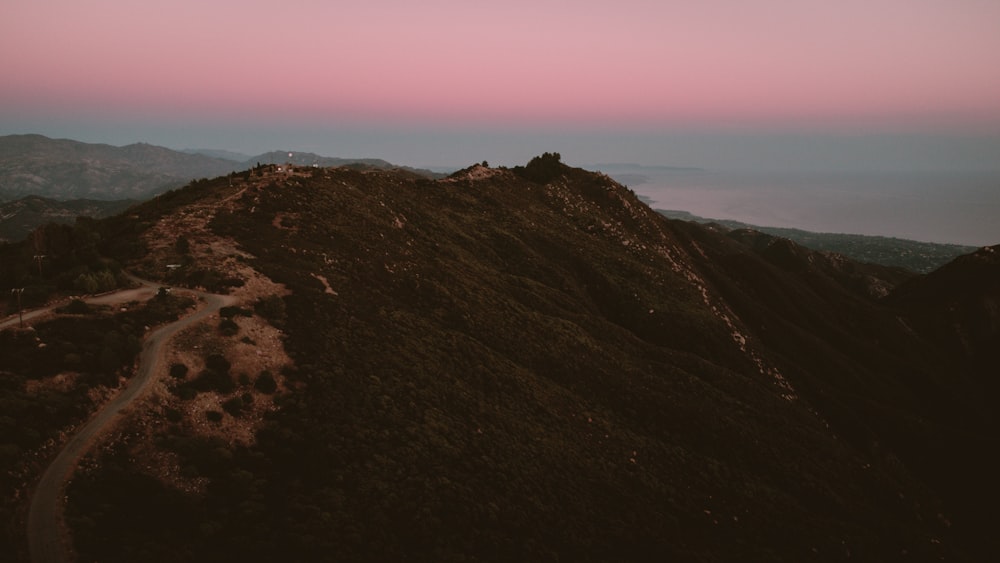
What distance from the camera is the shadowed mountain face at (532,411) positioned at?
865 inches

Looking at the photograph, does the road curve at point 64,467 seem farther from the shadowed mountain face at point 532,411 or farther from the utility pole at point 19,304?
the utility pole at point 19,304

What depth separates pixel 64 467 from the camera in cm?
1794

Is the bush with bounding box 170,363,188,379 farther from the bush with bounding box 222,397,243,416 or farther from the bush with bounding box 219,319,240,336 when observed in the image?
the bush with bounding box 219,319,240,336

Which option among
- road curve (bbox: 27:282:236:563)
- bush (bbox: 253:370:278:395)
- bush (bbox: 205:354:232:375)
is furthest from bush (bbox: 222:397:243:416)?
road curve (bbox: 27:282:236:563)

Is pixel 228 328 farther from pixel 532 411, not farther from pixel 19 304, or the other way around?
pixel 532 411

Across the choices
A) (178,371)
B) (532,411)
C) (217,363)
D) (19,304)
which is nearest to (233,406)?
(217,363)

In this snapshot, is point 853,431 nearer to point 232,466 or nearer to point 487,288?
point 487,288

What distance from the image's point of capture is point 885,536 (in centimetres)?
3712

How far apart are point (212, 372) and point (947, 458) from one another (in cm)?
8059

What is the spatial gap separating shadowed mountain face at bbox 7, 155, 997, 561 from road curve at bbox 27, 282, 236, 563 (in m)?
0.71

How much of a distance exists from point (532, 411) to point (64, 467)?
2767cm

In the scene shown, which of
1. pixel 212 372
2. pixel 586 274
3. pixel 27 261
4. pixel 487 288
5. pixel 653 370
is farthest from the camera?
Result: pixel 586 274

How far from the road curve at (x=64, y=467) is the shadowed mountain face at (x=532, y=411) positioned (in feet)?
2.34

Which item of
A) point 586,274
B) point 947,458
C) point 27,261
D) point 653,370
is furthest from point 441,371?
point 947,458
